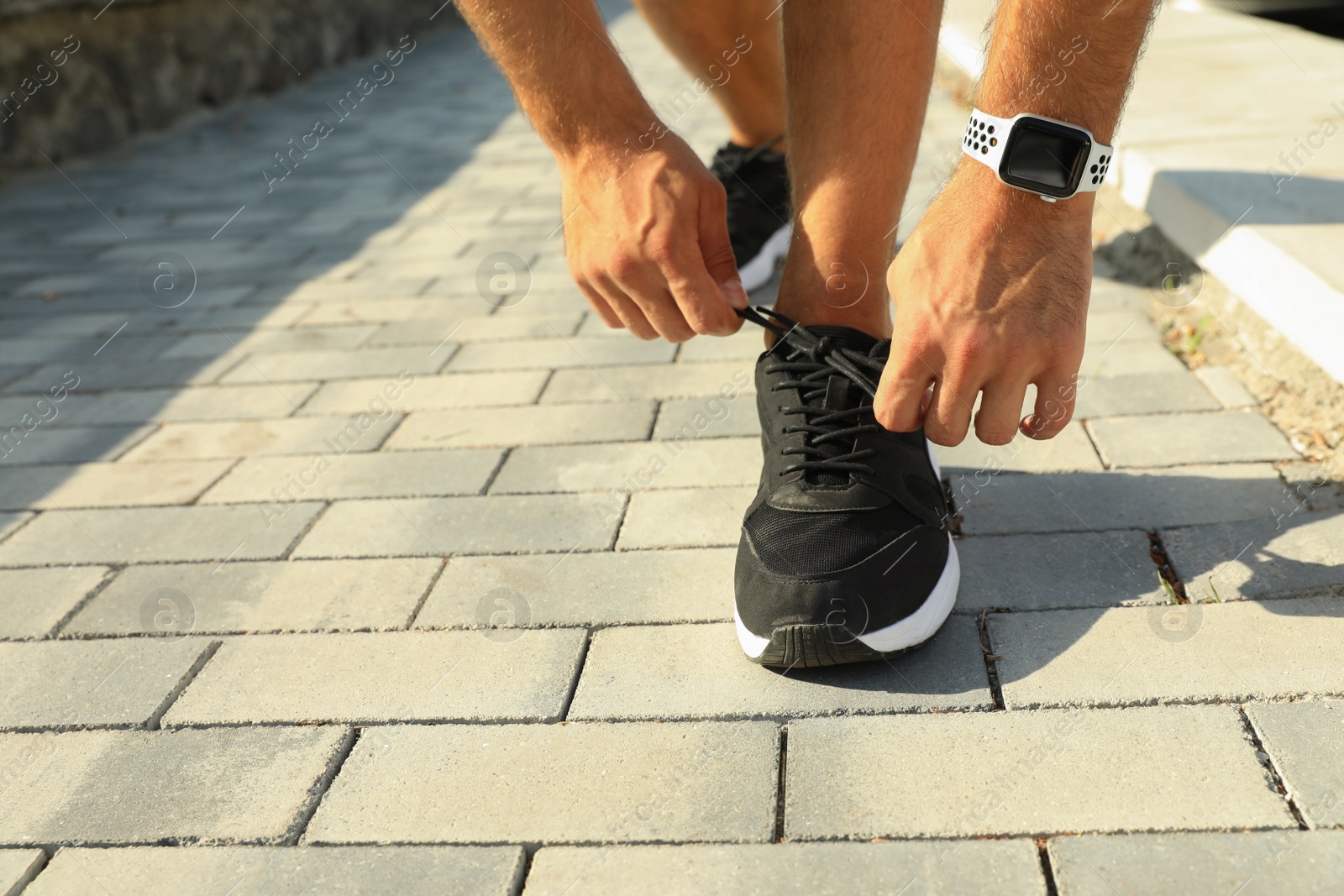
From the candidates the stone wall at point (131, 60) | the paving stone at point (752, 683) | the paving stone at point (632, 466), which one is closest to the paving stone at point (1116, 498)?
the paving stone at point (752, 683)

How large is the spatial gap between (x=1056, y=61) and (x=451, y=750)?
4.30 feet

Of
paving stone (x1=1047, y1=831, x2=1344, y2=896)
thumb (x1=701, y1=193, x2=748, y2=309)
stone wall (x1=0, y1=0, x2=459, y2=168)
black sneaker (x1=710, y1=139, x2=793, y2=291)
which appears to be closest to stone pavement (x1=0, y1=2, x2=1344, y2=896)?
paving stone (x1=1047, y1=831, x2=1344, y2=896)

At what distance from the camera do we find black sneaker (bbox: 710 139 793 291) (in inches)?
122

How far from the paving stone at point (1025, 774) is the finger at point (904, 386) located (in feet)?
1.44

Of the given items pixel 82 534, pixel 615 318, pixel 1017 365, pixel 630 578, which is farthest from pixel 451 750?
pixel 82 534

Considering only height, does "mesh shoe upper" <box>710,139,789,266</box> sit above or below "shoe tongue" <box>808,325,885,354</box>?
below

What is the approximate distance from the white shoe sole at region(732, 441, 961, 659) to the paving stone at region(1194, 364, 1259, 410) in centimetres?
105

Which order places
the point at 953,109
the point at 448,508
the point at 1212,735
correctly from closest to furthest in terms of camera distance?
the point at 1212,735 → the point at 448,508 → the point at 953,109

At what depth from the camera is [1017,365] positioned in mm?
1414

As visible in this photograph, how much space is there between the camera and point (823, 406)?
1729mm

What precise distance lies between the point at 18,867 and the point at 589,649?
0.85 m

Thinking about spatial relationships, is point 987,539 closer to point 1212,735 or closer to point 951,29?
point 1212,735

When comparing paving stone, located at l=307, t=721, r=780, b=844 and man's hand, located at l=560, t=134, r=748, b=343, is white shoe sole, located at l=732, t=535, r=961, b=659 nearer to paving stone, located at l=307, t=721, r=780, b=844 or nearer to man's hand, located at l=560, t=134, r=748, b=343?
paving stone, located at l=307, t=721, r=780, b=844

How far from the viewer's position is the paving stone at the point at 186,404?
9.25 feet
